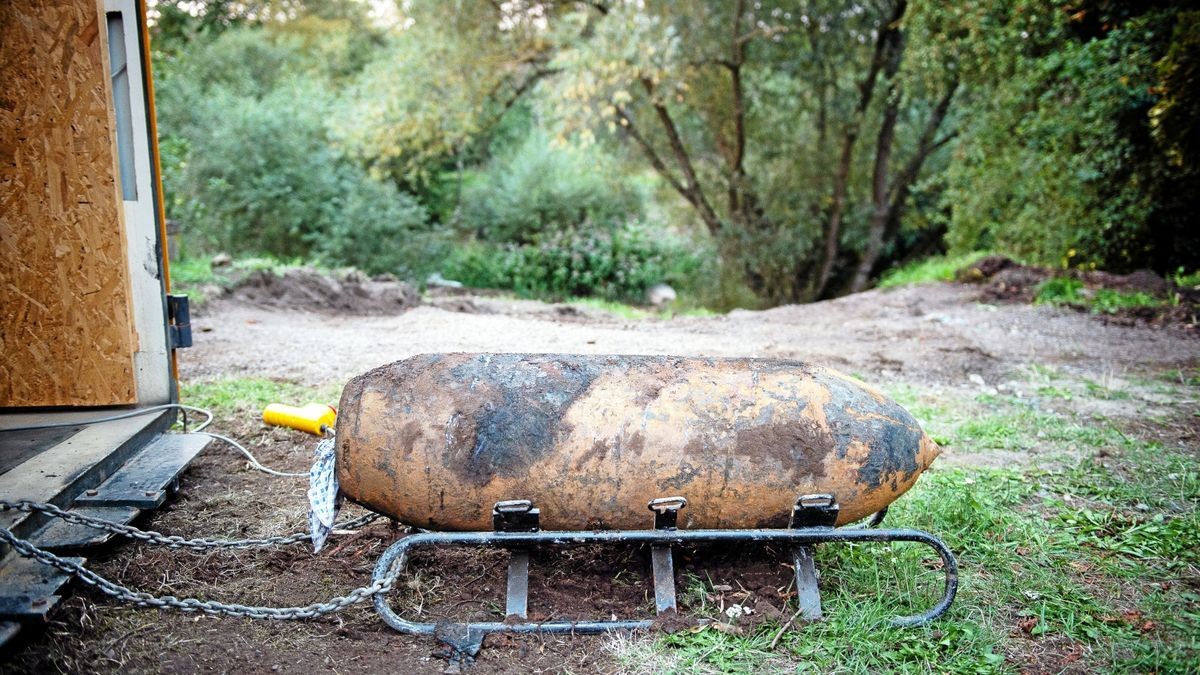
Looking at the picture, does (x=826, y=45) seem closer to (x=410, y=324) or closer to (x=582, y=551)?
(x=410, y=324)

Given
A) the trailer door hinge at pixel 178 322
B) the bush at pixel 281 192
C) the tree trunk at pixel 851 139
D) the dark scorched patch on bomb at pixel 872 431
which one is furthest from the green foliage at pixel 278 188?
the dark scorched patch on bomb at pixel 872 431

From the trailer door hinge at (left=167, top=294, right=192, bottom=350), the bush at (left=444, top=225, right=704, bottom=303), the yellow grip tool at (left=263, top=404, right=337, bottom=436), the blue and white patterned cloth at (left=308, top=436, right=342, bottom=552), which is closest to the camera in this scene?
the blue and white patterned cloth at (left=308, top=436, right=342, bottom=552)

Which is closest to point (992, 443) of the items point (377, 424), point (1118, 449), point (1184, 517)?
point (1118, 449)

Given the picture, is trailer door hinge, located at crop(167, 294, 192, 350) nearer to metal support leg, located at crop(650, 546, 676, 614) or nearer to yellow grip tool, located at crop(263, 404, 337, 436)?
yellow grip tool, located at crop(263, 404, 337, 436)

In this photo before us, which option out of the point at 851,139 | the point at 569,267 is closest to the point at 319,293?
the point at 569,267

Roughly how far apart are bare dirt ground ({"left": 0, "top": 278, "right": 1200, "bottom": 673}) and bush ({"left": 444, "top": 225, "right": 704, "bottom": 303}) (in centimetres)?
641

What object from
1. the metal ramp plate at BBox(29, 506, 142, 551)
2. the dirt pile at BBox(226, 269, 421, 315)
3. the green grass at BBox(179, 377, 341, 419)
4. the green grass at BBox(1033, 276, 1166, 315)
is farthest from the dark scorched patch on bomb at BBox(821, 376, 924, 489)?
the dirt pile at BBox(226, 269, 421, 315)

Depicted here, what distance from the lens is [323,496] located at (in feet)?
9.17

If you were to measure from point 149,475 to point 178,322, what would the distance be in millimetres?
995

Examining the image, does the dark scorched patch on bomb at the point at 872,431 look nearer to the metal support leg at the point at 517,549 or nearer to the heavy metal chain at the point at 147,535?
the metal support leg at the point at 517,549

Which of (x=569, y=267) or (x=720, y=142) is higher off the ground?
(x=720, y=142)

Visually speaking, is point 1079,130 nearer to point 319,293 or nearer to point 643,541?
point 643,541

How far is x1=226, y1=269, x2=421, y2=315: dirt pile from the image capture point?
386 inches

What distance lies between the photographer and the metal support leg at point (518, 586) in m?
2.66
